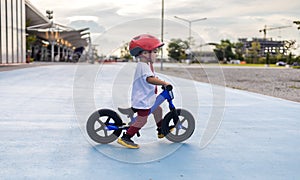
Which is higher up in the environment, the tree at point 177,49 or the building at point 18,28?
the building at point 18,28

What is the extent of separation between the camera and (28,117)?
5457 mm

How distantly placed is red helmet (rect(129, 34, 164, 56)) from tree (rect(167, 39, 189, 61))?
58 cm

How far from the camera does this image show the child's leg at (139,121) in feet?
11.8

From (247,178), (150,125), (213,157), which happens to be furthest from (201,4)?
(247,178)

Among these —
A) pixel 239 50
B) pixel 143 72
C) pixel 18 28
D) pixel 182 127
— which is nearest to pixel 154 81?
pixel 143 72

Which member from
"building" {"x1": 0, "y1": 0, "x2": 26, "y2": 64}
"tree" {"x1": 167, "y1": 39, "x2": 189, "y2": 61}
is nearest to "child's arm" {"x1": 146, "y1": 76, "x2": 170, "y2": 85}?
"tree" {"x1": 167, "y1": 39, "x2": 189, "y2": 61}

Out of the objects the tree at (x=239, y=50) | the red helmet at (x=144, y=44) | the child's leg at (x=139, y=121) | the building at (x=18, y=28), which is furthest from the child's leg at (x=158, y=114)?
the tree at (x=239, y=50)

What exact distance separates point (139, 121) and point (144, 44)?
30.0 inches

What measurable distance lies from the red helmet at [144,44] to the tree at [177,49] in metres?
0.58

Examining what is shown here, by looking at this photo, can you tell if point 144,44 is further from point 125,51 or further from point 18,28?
point 18,28

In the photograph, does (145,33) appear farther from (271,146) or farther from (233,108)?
(233,108)

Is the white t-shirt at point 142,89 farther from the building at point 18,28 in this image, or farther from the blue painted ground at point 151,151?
the building at point 18,28

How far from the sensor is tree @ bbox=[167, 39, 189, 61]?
4160 mm

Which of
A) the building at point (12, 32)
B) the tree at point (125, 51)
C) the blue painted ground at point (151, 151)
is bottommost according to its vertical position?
the blue painted ground at point (151, 151)
